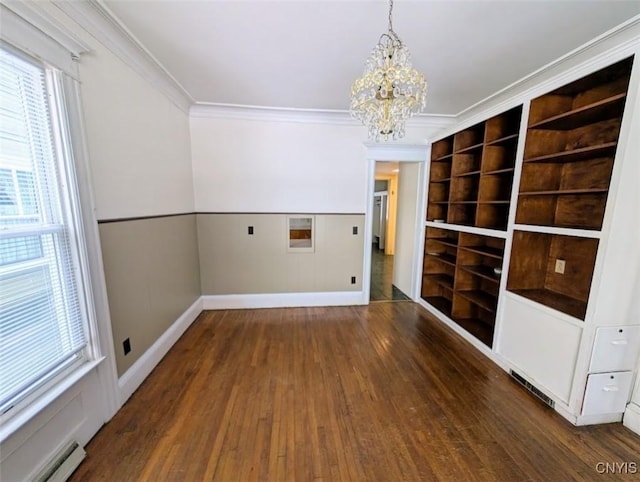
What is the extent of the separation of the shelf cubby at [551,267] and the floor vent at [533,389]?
2.22 ft

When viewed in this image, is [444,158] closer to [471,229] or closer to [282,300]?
[471,229]

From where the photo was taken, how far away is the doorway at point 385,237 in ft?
14.3

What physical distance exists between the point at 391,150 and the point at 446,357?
2646 millimetres

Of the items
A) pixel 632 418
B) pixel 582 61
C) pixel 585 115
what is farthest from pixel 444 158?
pixel 632 418

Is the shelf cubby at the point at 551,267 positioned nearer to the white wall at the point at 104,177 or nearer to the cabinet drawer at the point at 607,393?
the cabinet drawer at the point at 607,393

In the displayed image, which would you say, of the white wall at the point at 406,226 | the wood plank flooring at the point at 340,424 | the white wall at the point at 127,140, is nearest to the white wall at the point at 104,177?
the white wall at the point at 127,140

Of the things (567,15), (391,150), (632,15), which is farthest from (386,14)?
(391,150)

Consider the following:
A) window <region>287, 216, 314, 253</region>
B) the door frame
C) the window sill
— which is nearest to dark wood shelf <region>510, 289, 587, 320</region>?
the door frame

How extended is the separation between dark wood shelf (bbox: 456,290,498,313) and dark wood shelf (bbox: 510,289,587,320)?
43 centimetres

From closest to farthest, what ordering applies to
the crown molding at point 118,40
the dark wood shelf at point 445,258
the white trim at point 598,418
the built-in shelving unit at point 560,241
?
the crown molding at point 118,40
the built-in shelving unit at point 560,241
the white trim at point 598,418
the dark wood shelf at point 445,258

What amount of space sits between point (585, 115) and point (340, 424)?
9.30ft

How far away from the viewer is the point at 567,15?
64.3 inches

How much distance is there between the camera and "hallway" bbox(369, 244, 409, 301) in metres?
4.10

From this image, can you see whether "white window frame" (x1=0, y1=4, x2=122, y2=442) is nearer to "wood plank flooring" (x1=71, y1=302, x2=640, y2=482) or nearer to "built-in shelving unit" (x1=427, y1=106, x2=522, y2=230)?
"wood plank flooring" (x1=71, y1=302, x2=640, y2=482)
